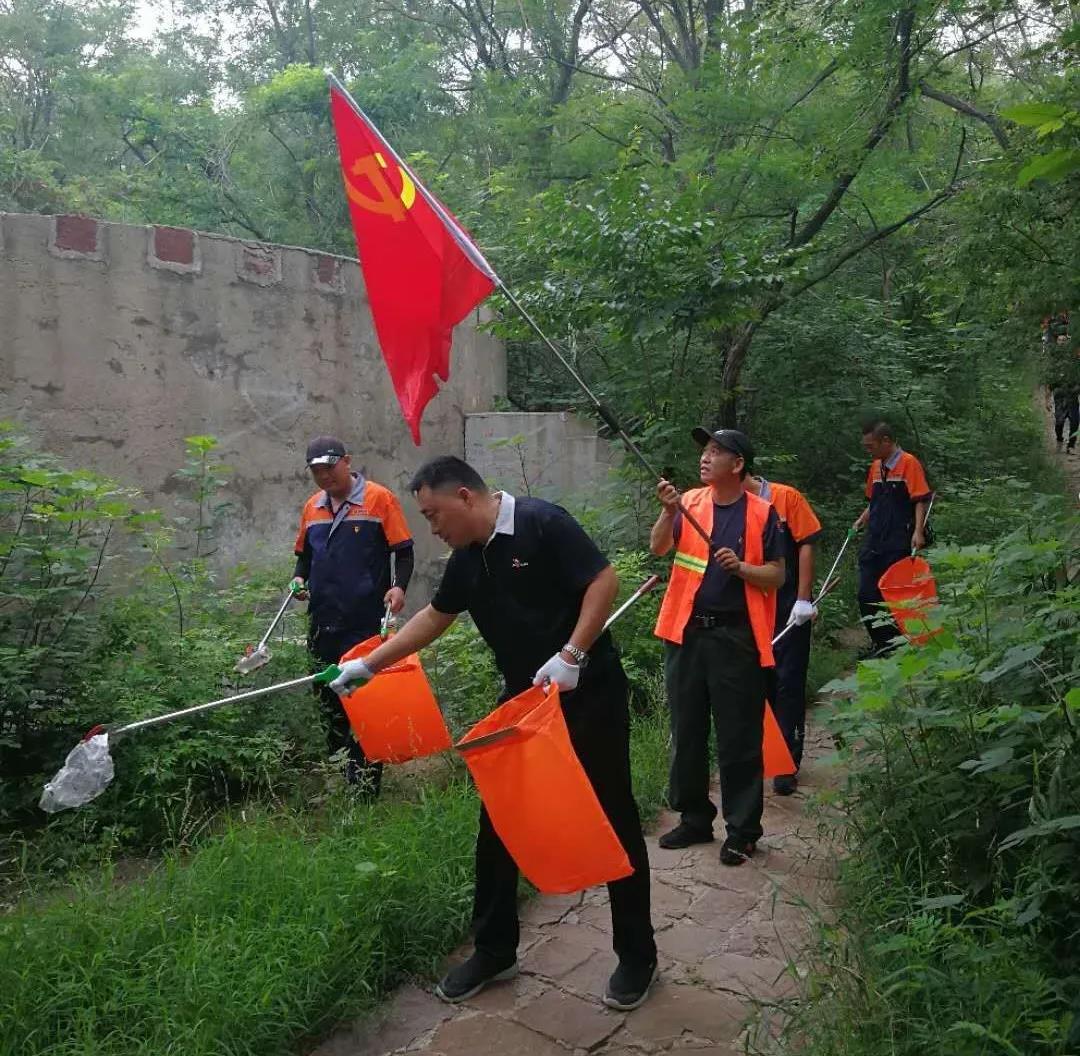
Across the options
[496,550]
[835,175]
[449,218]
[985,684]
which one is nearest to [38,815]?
[496,550]

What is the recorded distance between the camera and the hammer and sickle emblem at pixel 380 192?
12.7 feet

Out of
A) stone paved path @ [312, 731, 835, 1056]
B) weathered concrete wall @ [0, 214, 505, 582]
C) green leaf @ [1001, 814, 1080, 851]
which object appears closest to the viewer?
green leaf @ [1001, 814, 1080, 851]

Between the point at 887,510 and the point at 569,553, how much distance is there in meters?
4.33

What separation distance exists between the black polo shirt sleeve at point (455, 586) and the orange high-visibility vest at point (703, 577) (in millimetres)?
1357

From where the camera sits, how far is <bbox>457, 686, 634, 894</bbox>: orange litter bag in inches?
115

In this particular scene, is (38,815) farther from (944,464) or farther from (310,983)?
(944,464)

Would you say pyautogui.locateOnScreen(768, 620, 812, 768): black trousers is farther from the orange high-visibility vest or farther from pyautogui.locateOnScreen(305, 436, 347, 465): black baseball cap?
pyautogui.locateOnScreen(305, 436, 347, 465): black baseball cap

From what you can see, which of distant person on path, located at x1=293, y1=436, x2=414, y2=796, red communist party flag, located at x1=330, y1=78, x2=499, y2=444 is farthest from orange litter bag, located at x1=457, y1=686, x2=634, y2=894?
distant person on path, located at x1=293, y1=436, x2=414, y2=796

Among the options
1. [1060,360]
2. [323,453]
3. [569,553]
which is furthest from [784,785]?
[1060,360]

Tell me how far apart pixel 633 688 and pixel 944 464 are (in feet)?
22.7

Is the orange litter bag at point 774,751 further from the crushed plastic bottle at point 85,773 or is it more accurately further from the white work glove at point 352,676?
the crushed plastic bottle at point 85,773

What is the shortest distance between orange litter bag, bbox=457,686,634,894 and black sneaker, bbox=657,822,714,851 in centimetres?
154

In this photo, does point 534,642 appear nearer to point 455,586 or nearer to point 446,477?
point 455,586

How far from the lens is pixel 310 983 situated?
10.1ft
